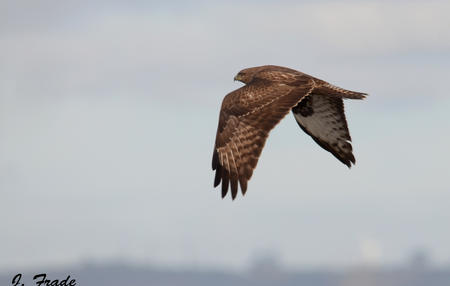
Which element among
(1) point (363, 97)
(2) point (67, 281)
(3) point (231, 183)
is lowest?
(2) point (67, 281)

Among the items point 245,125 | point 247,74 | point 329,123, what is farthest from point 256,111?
point 329,123

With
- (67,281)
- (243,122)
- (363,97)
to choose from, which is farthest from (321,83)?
(67,281)

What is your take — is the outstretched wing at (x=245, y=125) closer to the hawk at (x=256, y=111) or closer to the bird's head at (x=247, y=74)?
the hawk at (x=256, y=111)

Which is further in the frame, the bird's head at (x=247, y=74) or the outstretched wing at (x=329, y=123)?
the outstretched wing at (x=329, y=123)

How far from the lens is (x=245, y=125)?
21797mm

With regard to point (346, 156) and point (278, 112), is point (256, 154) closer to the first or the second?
point (278, 112)

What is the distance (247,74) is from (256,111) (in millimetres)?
3747

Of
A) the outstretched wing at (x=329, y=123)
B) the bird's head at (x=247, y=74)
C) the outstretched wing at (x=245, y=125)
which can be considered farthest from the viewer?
the outstretched wing at (x=329, y=123)

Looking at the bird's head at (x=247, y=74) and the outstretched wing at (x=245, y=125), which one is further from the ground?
the bird's head at (x=247, y=74)

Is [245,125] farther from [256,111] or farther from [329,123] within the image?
[329,123]

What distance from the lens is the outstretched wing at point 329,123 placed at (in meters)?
25.5

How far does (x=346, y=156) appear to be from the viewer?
2575 cm

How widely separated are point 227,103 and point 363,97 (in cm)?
287

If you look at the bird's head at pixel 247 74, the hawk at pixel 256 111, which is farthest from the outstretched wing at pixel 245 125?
the bird's head at pixel 247 74
